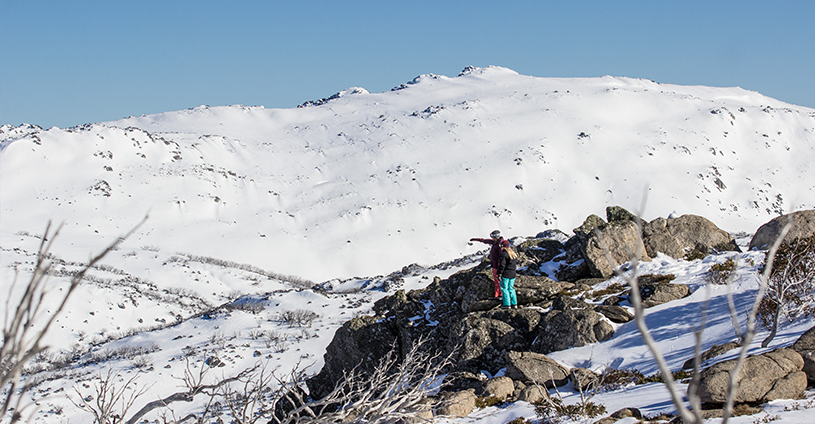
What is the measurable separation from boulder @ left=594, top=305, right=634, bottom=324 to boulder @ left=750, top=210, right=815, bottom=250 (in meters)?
4.47

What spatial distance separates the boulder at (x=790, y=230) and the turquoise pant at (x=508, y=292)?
6.13 metres

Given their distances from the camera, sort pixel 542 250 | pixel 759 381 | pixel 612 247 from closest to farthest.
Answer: pixel 759 381 < pixel 612 247 < pixel 542 250

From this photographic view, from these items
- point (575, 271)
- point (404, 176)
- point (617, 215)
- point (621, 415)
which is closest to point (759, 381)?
point (621, 415)

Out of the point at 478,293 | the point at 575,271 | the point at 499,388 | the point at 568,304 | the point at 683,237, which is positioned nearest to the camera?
the point at 499,388

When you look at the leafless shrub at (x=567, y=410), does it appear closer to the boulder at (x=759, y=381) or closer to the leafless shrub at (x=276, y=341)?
the boulder at (x=759, y=381)

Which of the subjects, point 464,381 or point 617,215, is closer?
point 464,381

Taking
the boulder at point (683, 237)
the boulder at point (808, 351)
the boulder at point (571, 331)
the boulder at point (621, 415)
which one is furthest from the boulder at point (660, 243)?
the boulder at point (621, 415)

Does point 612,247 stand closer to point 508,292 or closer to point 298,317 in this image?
point 508,292

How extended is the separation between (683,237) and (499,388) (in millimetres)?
9255

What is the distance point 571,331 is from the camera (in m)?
9.64

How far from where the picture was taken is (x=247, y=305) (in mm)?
24047

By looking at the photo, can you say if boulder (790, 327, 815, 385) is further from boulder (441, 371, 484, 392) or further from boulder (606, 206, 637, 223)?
boulder (606, 206, 637, 223)

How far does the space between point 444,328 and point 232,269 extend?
84.7ft

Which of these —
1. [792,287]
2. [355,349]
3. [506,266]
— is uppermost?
[506,266]
